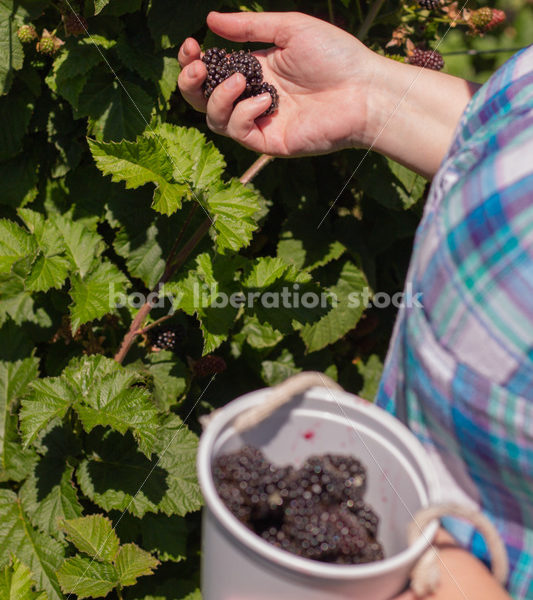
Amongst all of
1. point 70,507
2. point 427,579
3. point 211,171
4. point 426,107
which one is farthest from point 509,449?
point 70,507

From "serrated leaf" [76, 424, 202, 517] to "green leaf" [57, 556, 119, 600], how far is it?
0.12 meters

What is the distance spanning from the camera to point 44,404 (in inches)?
50.5

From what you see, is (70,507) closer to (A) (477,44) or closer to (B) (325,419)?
(B) (325,419)

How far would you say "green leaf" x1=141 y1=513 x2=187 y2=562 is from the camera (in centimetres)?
153

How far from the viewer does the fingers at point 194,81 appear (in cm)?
126

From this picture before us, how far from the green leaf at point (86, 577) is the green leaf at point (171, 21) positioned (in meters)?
1.10

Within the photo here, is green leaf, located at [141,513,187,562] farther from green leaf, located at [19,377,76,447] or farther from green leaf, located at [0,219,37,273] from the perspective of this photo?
green leaf, located at [0,219,37,273]

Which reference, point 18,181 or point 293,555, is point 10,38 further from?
point 293,555

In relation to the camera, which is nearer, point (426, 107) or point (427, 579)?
point (427, 579)

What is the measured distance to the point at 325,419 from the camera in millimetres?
744

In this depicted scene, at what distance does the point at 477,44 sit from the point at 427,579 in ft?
13.2

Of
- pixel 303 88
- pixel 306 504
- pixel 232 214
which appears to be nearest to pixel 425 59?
pixel 303 88

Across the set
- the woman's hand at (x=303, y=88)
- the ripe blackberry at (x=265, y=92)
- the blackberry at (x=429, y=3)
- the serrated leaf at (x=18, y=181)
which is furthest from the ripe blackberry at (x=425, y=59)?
the serrated leaf at (x=18, y=181)

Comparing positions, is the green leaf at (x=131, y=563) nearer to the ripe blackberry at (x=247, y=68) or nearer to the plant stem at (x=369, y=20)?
the ripe blackberry at (x=247, y=68)
